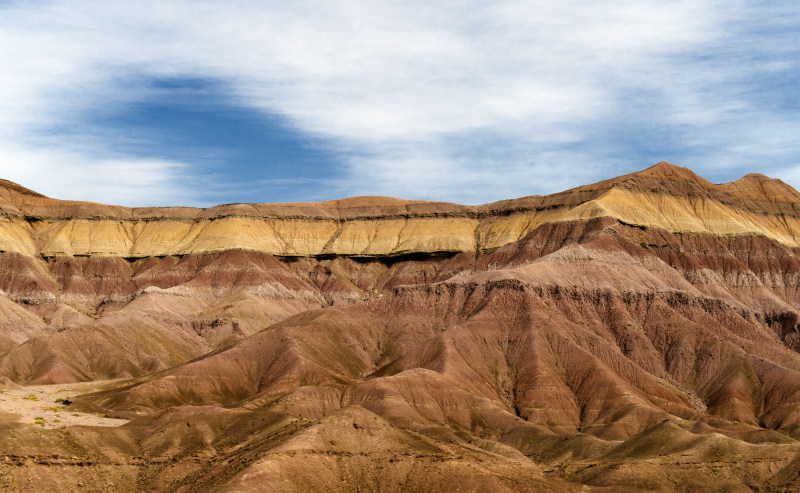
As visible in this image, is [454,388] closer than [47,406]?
No

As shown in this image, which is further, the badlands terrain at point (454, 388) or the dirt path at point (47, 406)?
the dirt path at point (47, 406)

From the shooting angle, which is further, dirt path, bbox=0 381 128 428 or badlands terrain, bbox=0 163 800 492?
dirt path, bbox=0 381 128 428

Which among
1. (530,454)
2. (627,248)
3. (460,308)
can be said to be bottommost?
(530,454)

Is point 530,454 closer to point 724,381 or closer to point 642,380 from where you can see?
point 642,380

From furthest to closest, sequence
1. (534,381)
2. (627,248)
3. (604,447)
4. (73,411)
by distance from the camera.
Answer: (627,248) < (534,381) < (73,411) < (604,447)

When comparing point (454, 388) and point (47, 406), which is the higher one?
point (454, 388)

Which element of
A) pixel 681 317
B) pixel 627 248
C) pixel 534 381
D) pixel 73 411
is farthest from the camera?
pixel 627 248

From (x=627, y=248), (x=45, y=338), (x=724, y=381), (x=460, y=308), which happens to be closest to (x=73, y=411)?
(x=45, y=338)

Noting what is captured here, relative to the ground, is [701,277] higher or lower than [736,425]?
higher
